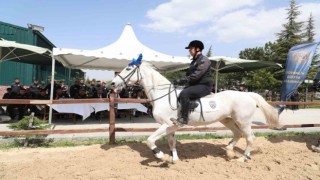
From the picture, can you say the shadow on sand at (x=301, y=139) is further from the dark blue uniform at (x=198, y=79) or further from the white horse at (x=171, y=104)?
the dark blue uniform at (x=198, y=79)

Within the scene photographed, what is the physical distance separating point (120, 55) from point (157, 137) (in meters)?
6.17

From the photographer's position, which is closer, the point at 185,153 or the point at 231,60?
the point at 185,153

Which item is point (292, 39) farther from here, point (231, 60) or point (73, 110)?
point (73, 110)

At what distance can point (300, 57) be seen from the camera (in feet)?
27.9

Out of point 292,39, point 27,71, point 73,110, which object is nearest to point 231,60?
point 73,110

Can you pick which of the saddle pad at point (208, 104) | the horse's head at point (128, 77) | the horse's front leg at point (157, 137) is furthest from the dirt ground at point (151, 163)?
the horse's head at point (128, 77)

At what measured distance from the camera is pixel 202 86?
5859mm

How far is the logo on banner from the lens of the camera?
8.42 m

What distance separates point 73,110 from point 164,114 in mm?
5982

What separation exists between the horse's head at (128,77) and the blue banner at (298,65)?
5.09 m

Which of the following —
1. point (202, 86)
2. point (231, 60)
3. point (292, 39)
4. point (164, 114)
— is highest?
point (292, 39)

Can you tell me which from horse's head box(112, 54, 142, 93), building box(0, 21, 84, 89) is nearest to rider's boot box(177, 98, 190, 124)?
horse's head box(112, 54, 142, 93)

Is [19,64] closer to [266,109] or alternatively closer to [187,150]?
[187,150]

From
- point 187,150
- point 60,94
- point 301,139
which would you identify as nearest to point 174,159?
point 187,150
